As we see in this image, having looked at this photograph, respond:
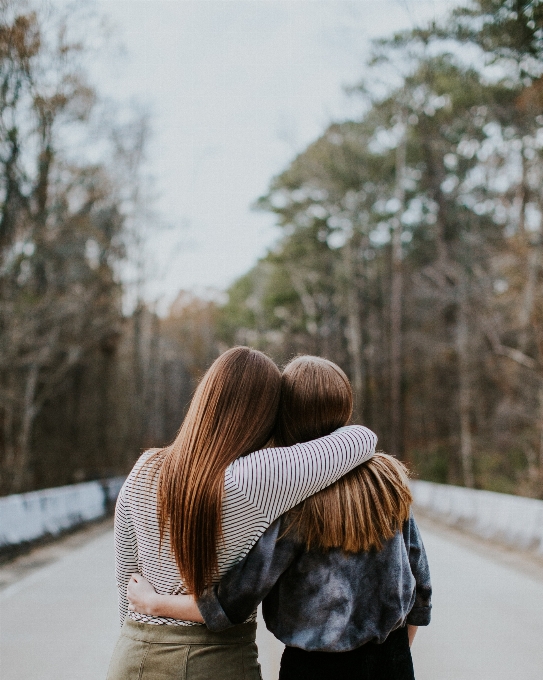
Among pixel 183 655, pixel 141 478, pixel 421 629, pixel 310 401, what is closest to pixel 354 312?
pixel 421 629

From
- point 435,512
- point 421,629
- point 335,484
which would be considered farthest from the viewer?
point 435,512

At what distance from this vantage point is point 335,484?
2219mm

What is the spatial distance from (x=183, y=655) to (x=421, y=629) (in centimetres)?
507

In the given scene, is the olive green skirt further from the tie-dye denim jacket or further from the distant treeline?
Result: the distant treeline

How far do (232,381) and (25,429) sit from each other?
614 inches

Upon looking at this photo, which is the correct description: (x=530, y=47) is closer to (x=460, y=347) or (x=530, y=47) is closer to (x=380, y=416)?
(x=460, y=347)

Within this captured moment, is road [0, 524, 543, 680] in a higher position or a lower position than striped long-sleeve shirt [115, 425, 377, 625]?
lower

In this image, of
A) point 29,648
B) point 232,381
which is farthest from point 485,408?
point 232,381

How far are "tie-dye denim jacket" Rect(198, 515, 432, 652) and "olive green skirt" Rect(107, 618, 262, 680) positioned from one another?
0.30ft

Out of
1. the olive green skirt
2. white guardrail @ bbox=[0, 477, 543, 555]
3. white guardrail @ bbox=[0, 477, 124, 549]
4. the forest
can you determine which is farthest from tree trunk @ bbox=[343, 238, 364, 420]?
the olive green skirt

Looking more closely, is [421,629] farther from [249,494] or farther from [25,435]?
[25,435]

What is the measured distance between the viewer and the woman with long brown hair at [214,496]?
209 centimetres

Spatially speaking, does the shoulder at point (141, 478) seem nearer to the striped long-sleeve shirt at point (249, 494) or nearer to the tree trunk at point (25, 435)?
the striped long-sleeve shirt at point (249, 494)

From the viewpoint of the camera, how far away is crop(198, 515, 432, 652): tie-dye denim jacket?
211 cm
